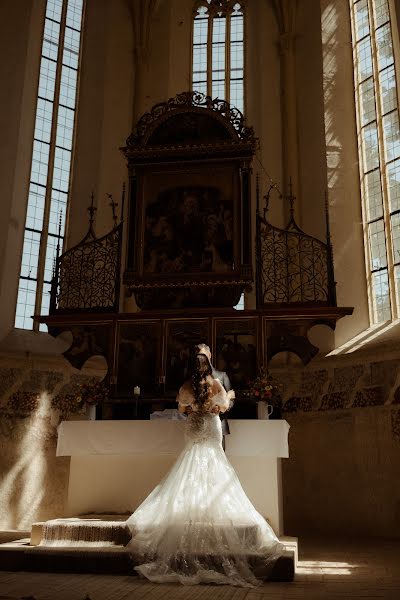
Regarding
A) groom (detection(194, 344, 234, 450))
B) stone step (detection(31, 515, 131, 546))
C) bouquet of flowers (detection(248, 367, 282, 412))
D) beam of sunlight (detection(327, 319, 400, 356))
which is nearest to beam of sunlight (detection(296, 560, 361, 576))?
groom (detection(194, 344, 234, 450))

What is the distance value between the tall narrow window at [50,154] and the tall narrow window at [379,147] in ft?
19.5

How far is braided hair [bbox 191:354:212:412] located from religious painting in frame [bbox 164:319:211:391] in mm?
2042

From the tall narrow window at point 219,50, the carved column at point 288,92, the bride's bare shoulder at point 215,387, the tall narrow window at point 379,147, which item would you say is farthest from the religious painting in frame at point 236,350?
the tall narrow window at point 219,50

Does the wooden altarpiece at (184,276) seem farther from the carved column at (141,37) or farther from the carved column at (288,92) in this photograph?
the carved column at (141,37)

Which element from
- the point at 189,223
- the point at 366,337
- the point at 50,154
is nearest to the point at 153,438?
the point at 189,223

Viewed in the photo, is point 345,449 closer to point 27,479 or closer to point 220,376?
point 220,376

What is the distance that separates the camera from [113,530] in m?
6.33

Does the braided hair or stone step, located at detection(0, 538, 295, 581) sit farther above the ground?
the braided hair

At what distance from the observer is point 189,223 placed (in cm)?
1027

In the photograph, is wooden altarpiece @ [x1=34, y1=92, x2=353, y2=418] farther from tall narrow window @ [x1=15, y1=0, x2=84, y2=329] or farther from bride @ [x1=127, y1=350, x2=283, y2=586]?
bride @ [x1=127, y1=350, x2=283, y2=586]

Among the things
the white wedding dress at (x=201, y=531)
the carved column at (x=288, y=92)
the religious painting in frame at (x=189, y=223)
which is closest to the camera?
the white wedding dress at (x=201, y=531)

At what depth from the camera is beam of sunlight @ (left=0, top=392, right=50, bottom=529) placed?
1050cm

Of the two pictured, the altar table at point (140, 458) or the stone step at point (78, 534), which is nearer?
the stone step at point (78, 534)

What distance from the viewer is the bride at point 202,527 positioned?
5.55 meters
